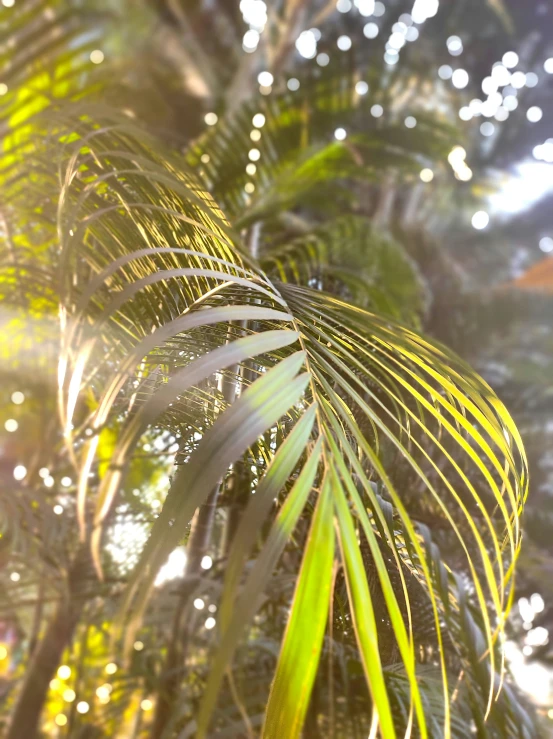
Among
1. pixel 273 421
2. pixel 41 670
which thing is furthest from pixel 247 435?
pixel 41 670

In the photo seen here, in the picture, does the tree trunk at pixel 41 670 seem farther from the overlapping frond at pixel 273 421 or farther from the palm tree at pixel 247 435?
the overlapping frond at pixel 273 421

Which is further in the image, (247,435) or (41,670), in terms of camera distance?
(41,670)

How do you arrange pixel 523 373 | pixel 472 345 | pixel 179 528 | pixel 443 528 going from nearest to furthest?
pixel 179 528 < pixel 443 528 < pixel 472 345 < pixel 523 373

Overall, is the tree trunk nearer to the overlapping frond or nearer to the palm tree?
the palm tree

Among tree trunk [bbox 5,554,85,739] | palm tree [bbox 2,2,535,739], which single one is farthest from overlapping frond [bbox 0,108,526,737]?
tree trunk [bbox 5,554,85,739]

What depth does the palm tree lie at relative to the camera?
0.22 meters

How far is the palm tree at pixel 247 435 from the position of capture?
222 millimetres

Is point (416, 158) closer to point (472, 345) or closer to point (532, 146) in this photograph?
point (472, 345)

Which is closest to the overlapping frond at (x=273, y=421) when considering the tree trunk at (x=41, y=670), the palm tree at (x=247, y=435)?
the palm tree at (x=247, y=435)

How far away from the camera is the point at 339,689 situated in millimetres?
623

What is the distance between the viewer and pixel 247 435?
8.6 inches

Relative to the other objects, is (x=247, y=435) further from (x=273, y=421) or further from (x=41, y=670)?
(x=41, y=670)

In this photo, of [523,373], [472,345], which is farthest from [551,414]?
[523,373]

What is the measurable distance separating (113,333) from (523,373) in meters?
1.62
